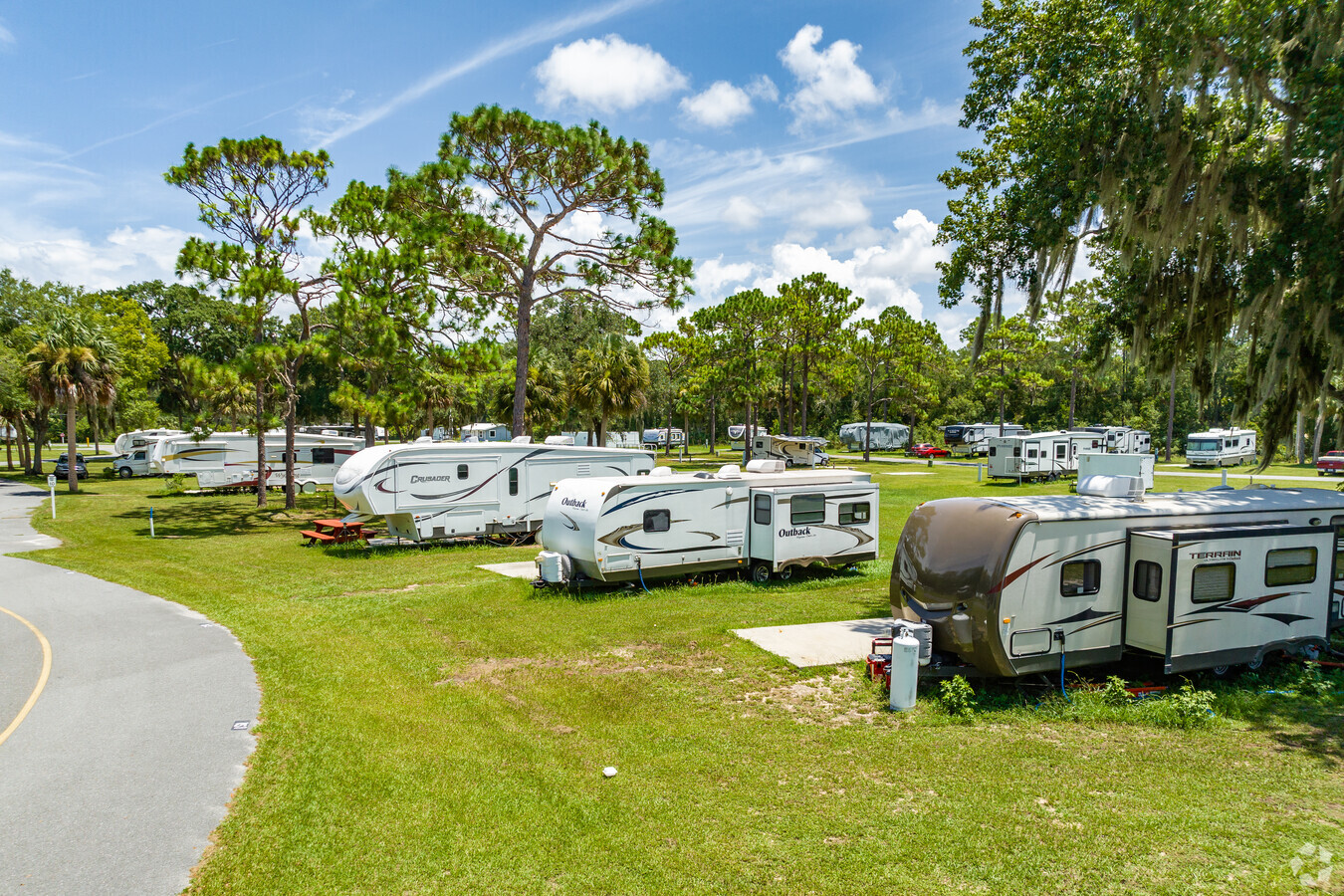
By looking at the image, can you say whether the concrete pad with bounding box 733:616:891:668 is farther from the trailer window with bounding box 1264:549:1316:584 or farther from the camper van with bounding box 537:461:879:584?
the trailer window with bounding box 1264:549:1316:584

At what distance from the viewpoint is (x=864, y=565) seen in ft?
58.1

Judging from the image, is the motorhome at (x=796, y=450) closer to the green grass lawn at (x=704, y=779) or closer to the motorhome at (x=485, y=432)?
the motorhome at (x=485, y=432)

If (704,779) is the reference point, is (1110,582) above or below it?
above

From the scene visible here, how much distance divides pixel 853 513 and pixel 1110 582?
23.3 feet

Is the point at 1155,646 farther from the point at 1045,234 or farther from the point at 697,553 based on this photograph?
the point at 697,553

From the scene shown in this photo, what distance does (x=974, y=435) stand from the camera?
56438 mm

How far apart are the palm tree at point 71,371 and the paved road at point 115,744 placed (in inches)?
902

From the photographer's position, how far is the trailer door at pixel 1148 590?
8.81m

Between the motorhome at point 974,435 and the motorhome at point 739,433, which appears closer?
the motorhome at point 974,435

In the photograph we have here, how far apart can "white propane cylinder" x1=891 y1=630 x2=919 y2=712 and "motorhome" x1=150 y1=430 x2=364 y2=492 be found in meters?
29.7

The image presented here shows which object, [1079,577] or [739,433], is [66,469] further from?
[1079,577]

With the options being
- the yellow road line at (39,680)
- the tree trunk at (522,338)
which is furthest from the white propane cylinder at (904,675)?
the tree trunk at (522,338)

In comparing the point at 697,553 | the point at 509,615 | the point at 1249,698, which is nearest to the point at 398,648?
the point at 509,615

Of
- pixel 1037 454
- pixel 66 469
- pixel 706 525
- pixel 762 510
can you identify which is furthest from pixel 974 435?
pixel 66 469
